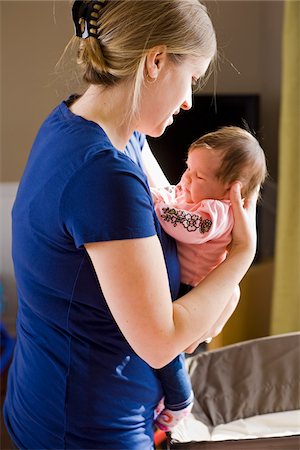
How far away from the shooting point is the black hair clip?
1.06m

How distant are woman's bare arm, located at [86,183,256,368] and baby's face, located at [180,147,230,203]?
0.91ft

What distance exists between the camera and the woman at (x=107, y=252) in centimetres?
98

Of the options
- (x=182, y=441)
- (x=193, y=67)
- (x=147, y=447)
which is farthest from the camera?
(x=182, y=441)

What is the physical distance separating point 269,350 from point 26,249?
880 millimetres

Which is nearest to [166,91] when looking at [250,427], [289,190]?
[250,427]

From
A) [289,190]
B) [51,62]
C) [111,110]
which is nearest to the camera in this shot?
[111,110]

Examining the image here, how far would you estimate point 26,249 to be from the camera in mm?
1090

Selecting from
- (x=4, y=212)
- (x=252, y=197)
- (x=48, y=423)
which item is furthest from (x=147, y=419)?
(x=4, y=212)

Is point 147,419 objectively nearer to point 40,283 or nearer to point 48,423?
point 48,423

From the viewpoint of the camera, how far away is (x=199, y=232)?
1240 mm

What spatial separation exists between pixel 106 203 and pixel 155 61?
241mm

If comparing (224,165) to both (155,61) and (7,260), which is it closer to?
(155,61)

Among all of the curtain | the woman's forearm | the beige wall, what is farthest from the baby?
the beige wall

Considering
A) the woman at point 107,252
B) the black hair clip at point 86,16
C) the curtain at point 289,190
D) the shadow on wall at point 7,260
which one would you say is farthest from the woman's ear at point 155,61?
the shadow on wall at point 7,260
